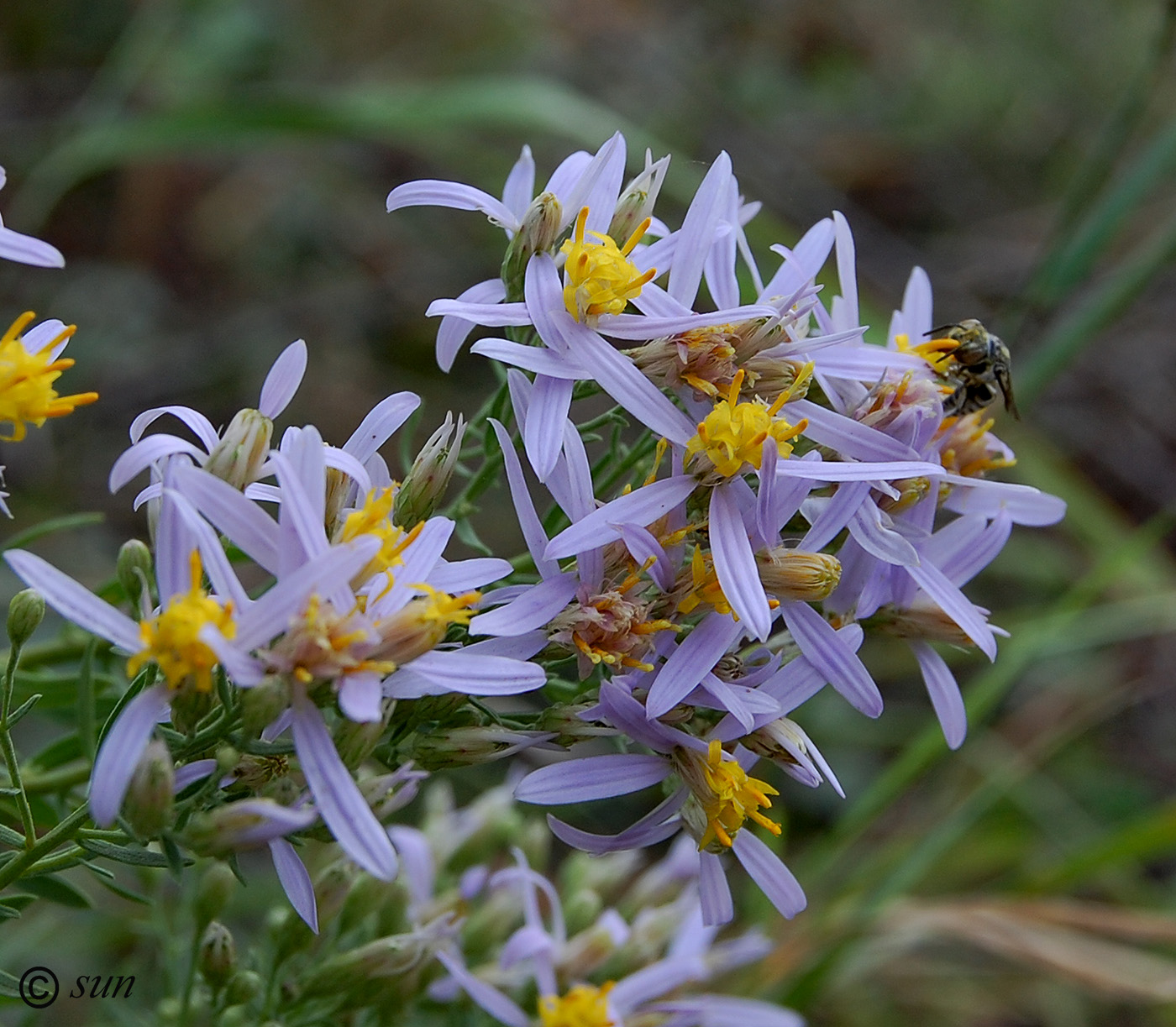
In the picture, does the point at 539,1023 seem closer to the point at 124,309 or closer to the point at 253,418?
the point at 253,418

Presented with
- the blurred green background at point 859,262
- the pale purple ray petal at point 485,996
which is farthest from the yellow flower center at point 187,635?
the blurred green background at point 859,262

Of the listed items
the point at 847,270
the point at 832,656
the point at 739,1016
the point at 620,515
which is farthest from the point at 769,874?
the point at 739,1016

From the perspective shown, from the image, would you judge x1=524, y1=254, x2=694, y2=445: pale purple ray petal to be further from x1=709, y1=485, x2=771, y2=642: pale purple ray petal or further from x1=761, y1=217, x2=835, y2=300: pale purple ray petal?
x1=761, y1=217, x2=835, y2=300: pale purple ray petal

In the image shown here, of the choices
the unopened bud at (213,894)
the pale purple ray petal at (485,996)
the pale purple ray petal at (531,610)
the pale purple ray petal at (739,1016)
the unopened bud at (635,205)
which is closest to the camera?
the pale purple ray petal at (531,610)

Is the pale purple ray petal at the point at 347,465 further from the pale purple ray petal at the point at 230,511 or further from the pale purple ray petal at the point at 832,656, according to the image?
the pale purple ray petal at the point at 832,656

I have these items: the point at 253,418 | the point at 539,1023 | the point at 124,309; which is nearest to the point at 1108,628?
the point at 539,1023

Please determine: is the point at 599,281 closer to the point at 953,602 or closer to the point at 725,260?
the point at 725,260
